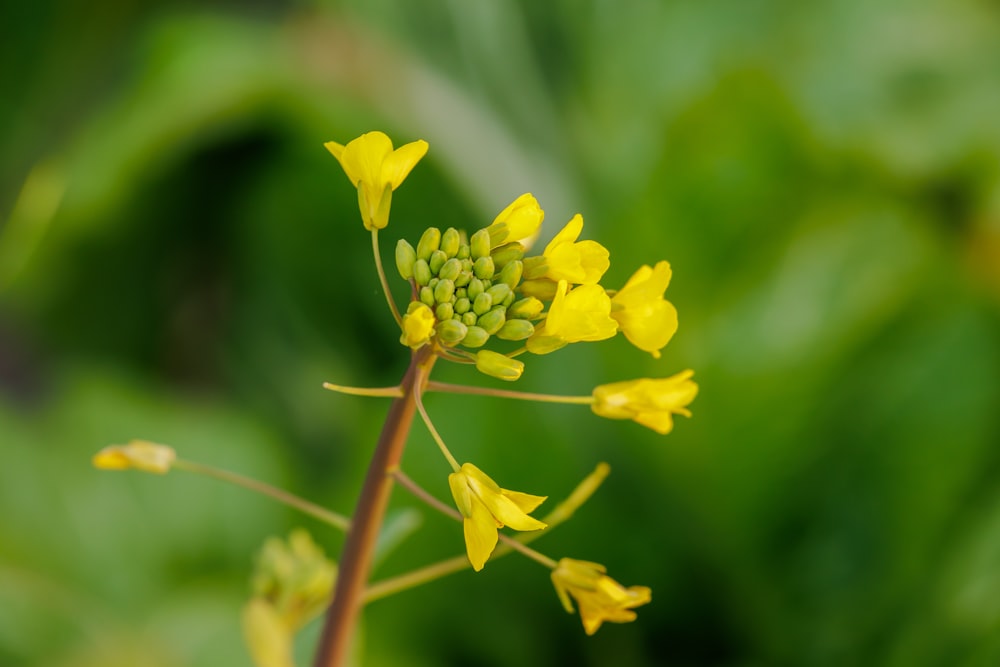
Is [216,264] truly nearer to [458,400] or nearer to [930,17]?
[458,400]

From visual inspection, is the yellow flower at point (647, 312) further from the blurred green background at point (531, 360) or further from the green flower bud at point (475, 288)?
the blurred green background at point (531, 360)

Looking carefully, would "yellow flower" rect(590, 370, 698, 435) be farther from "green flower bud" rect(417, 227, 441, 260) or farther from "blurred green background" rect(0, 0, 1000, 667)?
"blurred green background" rect(0, 0, 1000, 667)

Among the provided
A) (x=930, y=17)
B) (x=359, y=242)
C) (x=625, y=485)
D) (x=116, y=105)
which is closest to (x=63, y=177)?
(x=116, y=105)

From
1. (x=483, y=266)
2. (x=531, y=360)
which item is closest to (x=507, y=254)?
(x=483, y=266)

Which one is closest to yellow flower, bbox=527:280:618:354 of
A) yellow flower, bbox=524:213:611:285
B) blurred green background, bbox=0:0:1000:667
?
yellow flower, bbox=524:213:611:285

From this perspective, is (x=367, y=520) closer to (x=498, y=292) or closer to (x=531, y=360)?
(x=498, y=292)

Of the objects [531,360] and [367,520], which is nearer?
[367,520]
